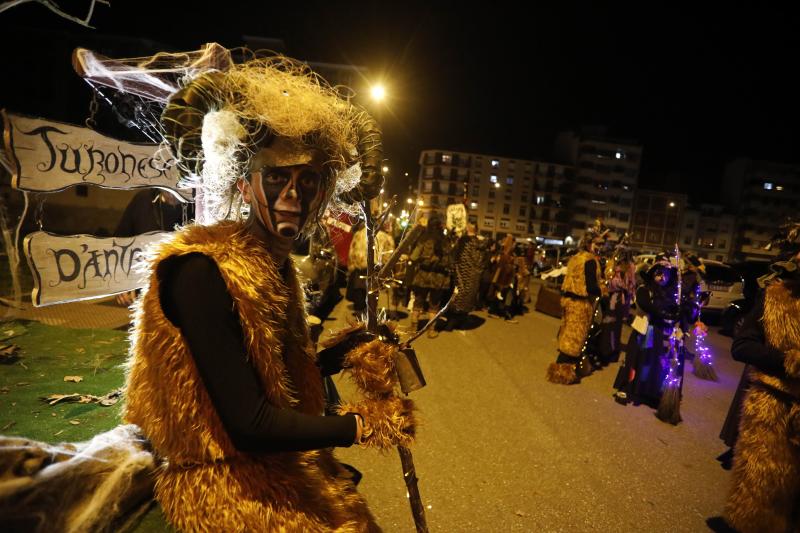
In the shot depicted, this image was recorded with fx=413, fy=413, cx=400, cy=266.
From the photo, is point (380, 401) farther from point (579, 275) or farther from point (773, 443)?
point (579, 275)

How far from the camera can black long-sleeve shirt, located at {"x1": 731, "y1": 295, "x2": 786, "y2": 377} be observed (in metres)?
2.80

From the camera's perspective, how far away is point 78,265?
137 inches

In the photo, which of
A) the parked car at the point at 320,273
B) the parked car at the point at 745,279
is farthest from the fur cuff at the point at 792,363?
the parked car at the point at 745,279

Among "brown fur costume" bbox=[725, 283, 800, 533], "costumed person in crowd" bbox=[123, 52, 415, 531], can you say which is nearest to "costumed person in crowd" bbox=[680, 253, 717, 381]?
"brown fur costume" bbox=[725, 283, 800, 533]

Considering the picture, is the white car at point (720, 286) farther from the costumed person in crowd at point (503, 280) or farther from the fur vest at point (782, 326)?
the fur vest at point (782, 326)

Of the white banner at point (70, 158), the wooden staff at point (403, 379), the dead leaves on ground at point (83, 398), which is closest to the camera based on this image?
the wooden staff at point (403, 379)

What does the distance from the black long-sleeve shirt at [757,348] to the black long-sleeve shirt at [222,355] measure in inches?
126

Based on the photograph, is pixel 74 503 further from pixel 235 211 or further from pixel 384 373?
pixel 235 211

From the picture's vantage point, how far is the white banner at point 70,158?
3.01m

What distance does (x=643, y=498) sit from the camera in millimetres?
3691

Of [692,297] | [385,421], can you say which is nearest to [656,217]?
[692,297]

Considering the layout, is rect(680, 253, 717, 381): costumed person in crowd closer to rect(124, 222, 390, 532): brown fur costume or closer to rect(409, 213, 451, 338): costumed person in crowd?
rect(409, 213, 451, 338): costumed person in crowd

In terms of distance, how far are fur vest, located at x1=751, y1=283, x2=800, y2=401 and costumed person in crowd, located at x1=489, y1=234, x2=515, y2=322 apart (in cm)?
841

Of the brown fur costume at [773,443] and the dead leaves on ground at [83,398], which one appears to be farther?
the dead leaves on ground at [83,398]
